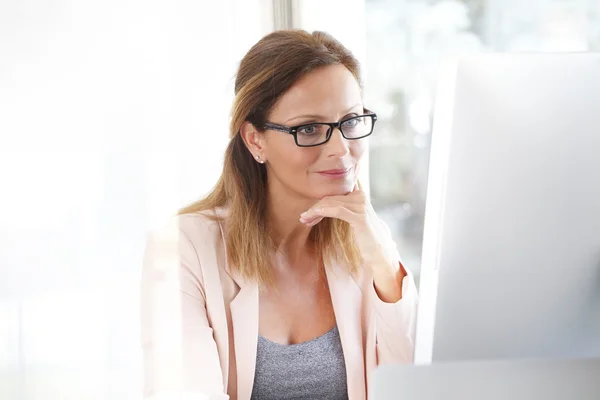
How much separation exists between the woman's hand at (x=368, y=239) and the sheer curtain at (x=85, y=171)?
17.0 inches

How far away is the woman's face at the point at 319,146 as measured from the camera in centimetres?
142

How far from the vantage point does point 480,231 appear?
0.68 m

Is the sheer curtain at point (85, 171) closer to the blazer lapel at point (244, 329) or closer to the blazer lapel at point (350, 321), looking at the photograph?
the blazer lapel at point (244, 329)

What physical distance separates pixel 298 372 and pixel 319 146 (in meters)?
0.46

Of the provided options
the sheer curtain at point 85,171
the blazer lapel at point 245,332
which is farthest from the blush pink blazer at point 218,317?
the sheer curtain at point 85,171

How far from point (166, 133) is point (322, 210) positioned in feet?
1.58

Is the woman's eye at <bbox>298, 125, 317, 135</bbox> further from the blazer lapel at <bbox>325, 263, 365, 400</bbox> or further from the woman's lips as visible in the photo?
the blazer lapel at <bbox>325, 263, 365, 400</bbox>

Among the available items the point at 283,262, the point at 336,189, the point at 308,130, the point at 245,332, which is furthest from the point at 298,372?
the point at 308,130

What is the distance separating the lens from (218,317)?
134 cm

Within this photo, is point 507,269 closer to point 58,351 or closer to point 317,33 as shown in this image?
point 317,33

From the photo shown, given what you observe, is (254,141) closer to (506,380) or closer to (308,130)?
(308,130)

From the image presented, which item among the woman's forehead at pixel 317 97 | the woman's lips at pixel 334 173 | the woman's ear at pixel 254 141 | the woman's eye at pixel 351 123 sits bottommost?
the woman's lips at pixel 334 173

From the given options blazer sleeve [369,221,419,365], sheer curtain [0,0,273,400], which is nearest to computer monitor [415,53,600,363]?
blazer sleeve [369,221,419,365]

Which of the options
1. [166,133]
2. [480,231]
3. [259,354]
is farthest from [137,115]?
[480,231]
